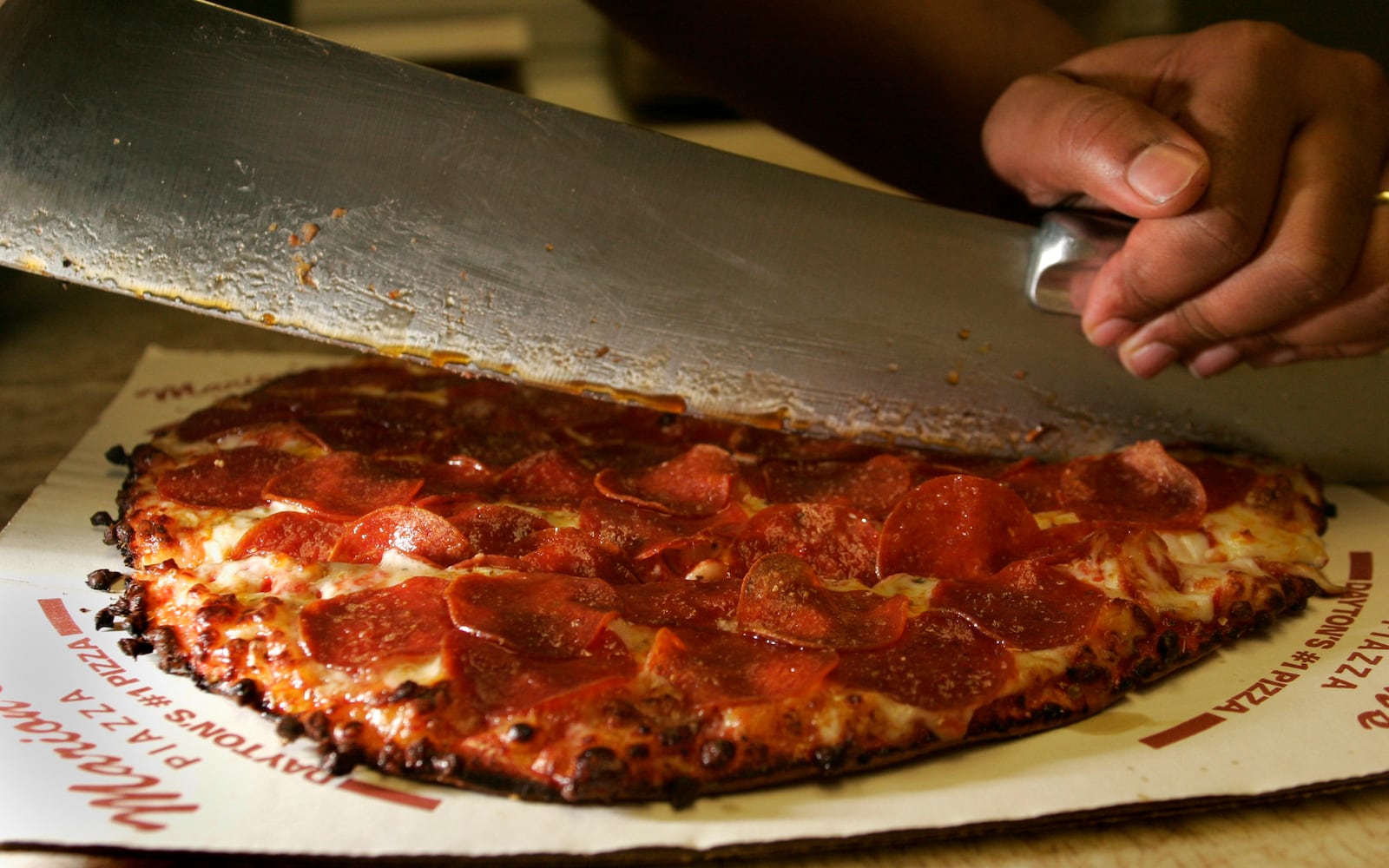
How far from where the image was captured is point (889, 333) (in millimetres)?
1659

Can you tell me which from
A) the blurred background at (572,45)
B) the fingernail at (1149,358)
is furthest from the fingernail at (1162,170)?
the blurred background at (572,45)

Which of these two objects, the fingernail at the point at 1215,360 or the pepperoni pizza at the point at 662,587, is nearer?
the pepperoni pizza at the point at 662,587

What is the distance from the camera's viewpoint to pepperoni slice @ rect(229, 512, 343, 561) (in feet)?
4.45

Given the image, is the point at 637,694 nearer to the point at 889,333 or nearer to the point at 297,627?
the point at 297,627

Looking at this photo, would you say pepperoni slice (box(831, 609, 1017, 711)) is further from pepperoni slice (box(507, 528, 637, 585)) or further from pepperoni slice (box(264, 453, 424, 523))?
pepperoni slice (box(264, 453, 424, 523))

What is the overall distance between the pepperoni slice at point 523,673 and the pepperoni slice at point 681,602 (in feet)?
0.28

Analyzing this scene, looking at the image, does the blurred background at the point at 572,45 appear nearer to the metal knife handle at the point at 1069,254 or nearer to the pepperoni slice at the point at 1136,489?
the metal knife handle at the point at 1069,254

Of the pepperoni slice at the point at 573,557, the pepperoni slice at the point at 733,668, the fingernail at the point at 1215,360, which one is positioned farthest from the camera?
the fingernail at the point at 1215,360

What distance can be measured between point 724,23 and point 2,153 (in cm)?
134

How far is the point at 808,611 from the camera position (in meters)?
1.23

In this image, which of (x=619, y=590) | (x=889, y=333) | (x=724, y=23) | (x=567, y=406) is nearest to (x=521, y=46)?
(x=724, y=23)

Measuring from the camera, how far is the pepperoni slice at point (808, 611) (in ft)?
3.92

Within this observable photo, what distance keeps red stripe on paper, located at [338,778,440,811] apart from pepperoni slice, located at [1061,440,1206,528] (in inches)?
38.6

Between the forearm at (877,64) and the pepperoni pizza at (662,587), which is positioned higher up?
the forearm at (877,64)
